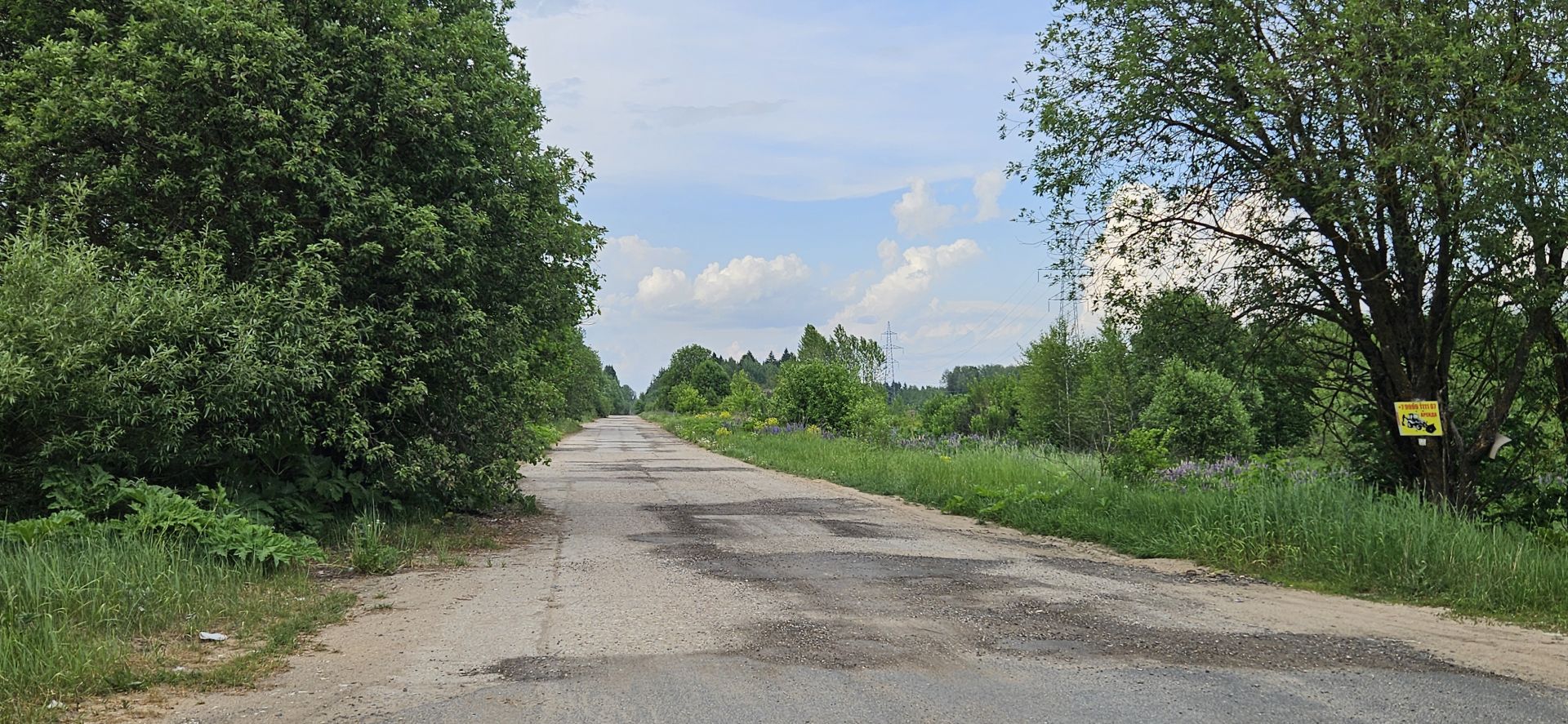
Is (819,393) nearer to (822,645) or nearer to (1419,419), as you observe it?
(1419,419)

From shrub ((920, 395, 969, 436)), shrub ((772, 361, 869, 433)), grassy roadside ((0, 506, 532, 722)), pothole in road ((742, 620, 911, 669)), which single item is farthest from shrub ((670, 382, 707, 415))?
pothole in road ((742, 620, 911, 669))

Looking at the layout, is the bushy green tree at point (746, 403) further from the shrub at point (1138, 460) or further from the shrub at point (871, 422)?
the shrub at point (1138, 460)

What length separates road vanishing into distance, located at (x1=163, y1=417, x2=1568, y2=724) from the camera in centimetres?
A: 487

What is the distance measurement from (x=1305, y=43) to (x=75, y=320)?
11432 millimetres

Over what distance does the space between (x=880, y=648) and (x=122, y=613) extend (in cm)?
488

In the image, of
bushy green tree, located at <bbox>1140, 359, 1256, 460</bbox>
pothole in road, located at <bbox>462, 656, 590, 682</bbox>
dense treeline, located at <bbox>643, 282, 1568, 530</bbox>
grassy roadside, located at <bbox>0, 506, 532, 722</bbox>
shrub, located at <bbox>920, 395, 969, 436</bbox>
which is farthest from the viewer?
shrub, located at <bbox>920, 395, 969, 436</bbox>

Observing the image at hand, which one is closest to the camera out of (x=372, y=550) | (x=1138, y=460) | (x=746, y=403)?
(x=372, y=550)

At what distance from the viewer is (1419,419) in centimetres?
1007

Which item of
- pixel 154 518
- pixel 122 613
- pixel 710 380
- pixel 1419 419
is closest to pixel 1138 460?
pixel 1419 419

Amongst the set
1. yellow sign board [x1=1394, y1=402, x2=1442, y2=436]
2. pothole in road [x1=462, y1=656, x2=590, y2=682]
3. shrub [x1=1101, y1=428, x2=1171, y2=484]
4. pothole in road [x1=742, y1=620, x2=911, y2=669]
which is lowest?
pothole in road [x1=462, y1=656, x2=590, y2=682]

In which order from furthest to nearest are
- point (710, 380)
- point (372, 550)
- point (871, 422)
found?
point (710, 380) → point (871, 422) → point (372, 550)

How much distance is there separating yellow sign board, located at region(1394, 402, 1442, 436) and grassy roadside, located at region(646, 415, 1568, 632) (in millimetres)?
715

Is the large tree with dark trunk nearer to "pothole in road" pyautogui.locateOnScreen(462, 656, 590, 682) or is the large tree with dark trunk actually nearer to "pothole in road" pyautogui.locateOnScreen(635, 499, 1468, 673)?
"pothole in road" pyautogui.locateOnScreen(635, 499, 1468, 673)

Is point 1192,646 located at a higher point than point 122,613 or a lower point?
lower
